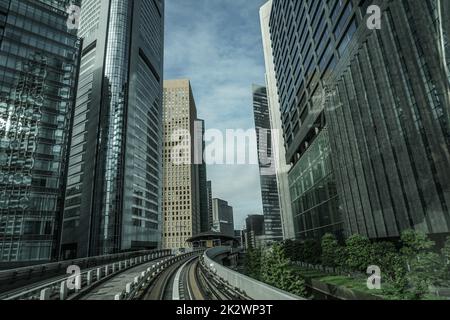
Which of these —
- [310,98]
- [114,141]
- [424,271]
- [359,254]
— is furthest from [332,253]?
[114,141]

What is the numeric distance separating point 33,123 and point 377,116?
62895 mm

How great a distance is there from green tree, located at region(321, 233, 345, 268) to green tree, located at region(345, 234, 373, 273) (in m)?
2.78

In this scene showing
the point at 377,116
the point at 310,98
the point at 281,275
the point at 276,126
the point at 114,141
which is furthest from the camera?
the point at 276,126

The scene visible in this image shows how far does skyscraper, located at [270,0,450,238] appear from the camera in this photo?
29141mm

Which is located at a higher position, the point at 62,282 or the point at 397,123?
the point at 397,123

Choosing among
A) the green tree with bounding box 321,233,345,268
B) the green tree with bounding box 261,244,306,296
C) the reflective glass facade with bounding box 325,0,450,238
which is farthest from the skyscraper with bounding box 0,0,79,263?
the reflective glass facade with bounding box 325,0,450,238

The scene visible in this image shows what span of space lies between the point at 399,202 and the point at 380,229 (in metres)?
6.16

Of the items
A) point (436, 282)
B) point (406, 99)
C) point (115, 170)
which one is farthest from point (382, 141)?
point (115, 170)

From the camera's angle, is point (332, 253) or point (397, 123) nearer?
point (397, 123)

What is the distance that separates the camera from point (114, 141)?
94.4 meters

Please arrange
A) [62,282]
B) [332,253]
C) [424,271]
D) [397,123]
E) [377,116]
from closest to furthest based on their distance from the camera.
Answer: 1. [62,282]
2. [424,271]
3. [397,123]
4. [377,116]
5. [332,253]

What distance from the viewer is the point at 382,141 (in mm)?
37688

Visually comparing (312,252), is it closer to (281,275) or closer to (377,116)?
(377,116)

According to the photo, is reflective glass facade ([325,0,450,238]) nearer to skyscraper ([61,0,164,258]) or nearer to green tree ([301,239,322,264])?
green tree ([301,239,322,264])
